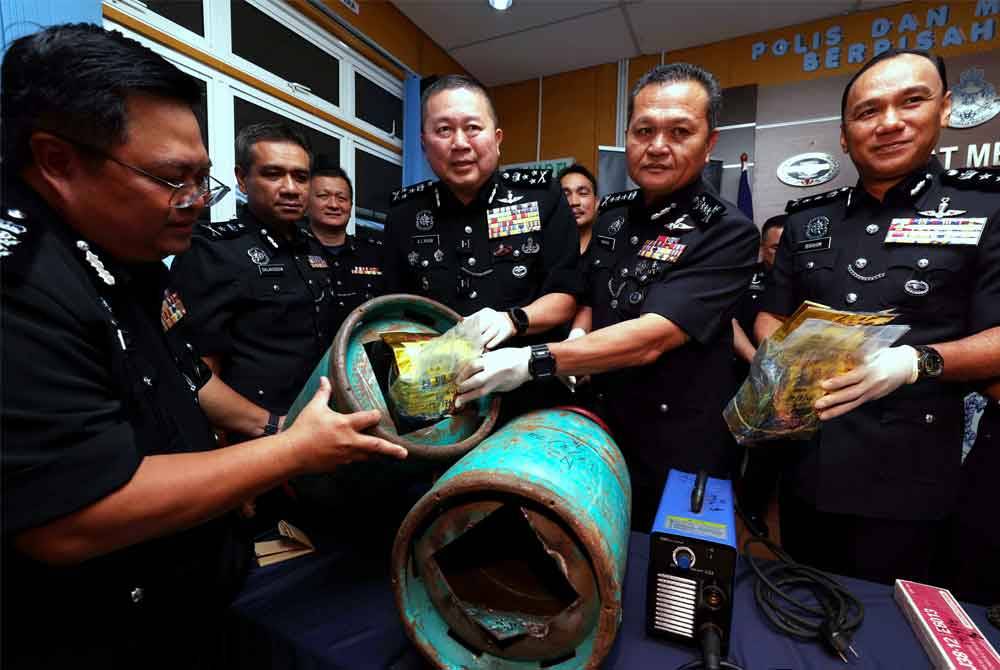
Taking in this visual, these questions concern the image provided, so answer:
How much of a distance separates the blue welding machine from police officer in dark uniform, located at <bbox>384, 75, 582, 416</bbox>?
33.0 inches

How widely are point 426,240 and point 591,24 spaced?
164 inches

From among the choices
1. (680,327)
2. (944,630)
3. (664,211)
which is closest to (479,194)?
(664,211)

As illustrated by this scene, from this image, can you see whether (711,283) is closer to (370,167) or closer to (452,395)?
(452,395)

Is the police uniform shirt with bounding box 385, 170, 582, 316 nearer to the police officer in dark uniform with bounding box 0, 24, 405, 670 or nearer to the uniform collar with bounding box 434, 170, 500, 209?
the uniform collar with bounding box 434, 170, 500, 209

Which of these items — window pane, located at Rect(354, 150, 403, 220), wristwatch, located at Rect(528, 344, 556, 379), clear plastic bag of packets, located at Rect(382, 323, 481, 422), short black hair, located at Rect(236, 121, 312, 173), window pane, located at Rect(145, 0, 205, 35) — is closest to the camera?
clear plastic bag of packets, located at Rect(382, 323, 481, 422)

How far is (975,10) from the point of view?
4121 millimetres

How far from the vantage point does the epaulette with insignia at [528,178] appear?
1.91 meters

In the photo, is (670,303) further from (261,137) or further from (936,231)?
(261,137)

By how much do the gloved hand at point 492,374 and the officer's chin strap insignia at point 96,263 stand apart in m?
0.72

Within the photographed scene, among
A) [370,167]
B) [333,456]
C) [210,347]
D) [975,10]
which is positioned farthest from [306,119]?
[975,10]

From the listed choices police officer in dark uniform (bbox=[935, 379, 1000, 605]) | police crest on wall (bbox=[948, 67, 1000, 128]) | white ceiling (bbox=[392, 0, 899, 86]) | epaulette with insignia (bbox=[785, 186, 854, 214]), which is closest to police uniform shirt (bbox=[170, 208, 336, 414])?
epaulette with insignia (bbox=[785, 186, 854, 214])

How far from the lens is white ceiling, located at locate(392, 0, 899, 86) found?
4.44 metres

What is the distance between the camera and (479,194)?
1.90 metres

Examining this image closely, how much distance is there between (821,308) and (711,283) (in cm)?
55
